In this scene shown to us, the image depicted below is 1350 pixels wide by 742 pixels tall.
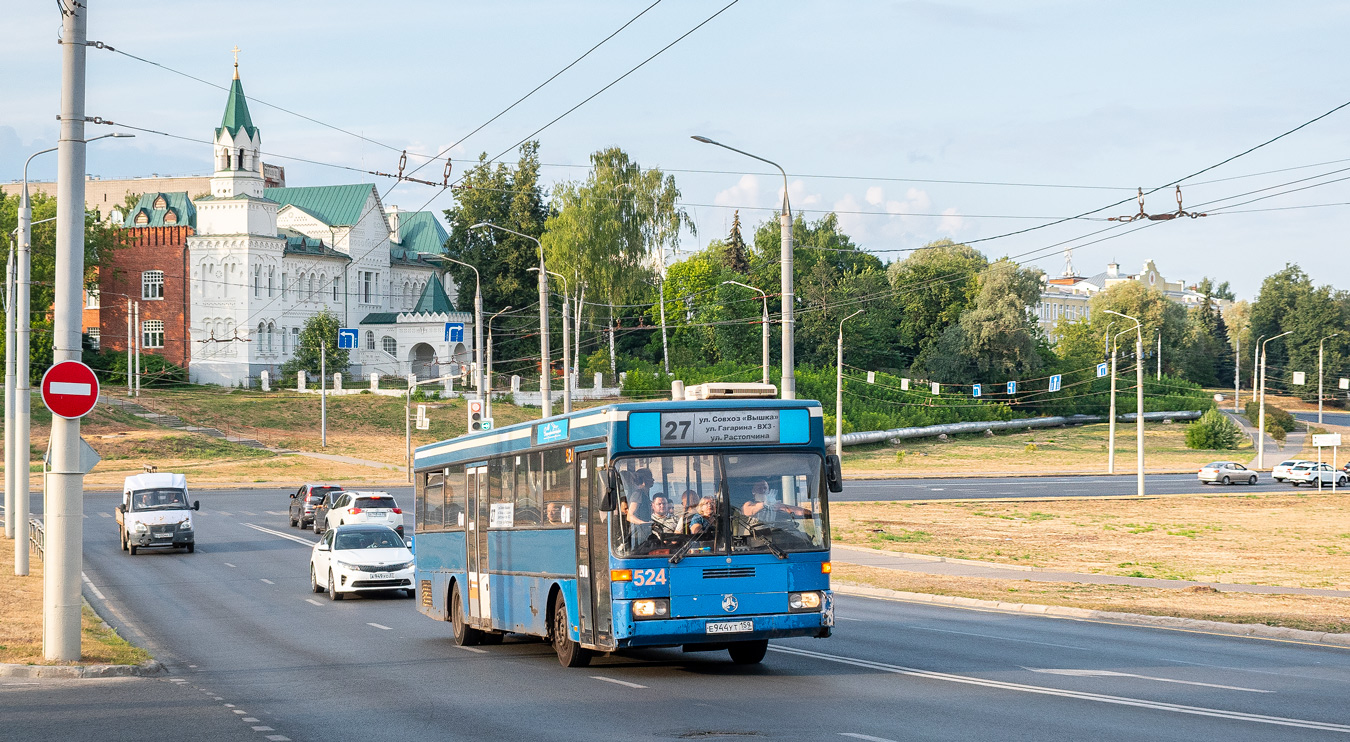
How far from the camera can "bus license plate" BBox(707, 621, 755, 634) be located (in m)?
13.2

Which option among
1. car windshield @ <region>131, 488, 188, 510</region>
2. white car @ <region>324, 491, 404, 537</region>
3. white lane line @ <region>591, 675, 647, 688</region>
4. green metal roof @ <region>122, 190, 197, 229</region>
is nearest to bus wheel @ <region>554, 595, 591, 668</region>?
white lane line @ <region>591, 675, 647, 688</region>

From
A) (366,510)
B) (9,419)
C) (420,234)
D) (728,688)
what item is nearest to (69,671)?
(728,688)

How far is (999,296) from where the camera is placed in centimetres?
10581

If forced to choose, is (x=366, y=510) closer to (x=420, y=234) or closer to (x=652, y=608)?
(x=652, y=608)

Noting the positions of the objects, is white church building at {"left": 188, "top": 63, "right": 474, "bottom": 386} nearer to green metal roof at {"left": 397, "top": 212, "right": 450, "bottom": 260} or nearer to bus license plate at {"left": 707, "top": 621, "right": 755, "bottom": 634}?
green metal roof at {"left": 397, "top": 212, "right": 450, "bottom": 260}

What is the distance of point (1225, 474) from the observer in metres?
63.7

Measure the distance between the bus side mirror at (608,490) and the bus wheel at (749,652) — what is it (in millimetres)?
2713

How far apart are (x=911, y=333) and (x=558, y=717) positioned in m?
104

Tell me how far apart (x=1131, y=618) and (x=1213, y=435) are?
81.6 m

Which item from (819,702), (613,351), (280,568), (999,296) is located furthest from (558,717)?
(999,296)

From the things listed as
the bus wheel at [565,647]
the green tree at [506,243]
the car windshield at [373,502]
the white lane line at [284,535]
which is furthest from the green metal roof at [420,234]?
the bus wheel at [565,647]

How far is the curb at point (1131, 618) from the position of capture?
17.4 meters

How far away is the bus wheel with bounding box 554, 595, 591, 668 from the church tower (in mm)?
88255

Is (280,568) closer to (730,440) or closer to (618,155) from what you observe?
(730,440)
